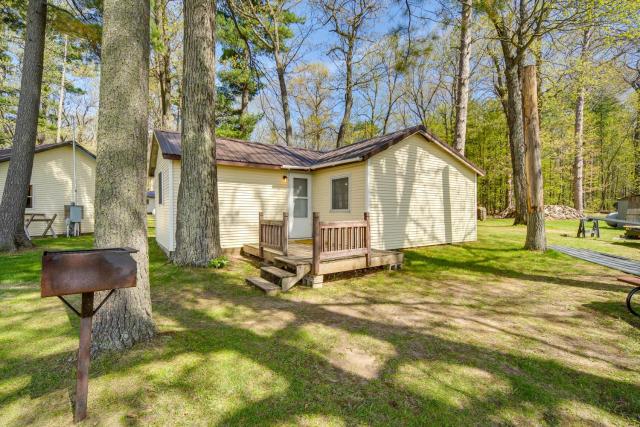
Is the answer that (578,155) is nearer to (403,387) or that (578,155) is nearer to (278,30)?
(278,30)

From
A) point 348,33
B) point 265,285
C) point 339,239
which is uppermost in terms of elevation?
point 348,33

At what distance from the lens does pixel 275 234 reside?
7062mm

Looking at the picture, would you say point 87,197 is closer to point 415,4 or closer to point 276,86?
point 276,86

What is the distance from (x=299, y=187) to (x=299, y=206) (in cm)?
65

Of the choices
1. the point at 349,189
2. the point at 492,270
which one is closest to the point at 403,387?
the point at 492,270

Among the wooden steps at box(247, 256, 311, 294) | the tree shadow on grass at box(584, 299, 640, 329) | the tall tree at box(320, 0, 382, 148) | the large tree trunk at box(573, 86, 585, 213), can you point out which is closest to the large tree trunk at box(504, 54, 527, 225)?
the large tree trunk at box(573, 86, 585, 213)

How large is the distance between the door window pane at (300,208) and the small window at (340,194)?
111cm

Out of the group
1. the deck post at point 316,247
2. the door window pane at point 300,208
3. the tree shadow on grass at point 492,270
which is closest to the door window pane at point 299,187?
the door window pane at point 300,208

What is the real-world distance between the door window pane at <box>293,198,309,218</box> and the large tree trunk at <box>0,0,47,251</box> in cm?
804

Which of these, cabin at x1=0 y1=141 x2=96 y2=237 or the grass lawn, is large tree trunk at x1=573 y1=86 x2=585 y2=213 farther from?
cabin at x1=0 y1=141 x2=96 y2=237

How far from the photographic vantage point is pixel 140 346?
309 centimetres

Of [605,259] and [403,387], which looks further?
[605,259]

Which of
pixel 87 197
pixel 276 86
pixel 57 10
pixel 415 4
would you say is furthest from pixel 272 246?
pixel 276 86

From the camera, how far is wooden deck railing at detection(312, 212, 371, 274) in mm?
5695
